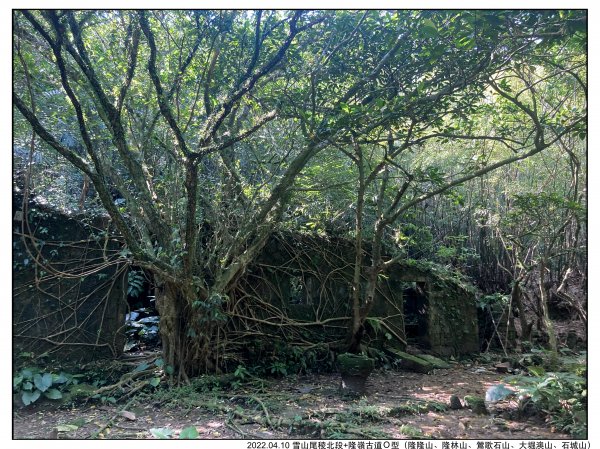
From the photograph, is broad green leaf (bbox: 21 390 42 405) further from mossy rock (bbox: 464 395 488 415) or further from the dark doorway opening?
the dark doorway opening

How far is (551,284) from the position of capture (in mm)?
9375

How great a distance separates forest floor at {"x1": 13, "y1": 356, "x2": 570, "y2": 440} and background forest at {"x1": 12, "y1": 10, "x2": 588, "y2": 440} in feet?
2.41

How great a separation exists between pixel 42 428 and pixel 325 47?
5032mm

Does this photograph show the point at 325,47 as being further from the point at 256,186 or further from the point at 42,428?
the point at 42,428

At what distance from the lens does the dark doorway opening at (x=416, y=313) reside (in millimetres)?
8164

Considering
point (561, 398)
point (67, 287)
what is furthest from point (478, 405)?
point (67, 287)

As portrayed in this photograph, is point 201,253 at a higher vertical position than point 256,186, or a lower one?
lower

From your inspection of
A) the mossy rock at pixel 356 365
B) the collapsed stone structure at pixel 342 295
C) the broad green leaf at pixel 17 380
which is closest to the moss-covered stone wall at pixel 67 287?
the broad green leaf at pixel 17 380

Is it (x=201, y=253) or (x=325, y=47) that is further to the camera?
(x=201, y=253)

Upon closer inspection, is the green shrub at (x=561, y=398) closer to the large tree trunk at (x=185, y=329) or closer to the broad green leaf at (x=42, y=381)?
the large tree trunk at (x=185, y=329)

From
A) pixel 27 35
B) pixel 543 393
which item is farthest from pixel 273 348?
pixel 27 35

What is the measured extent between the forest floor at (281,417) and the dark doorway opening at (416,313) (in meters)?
2.19

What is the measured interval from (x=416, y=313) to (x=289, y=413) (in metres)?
4.85

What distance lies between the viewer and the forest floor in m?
4.16
